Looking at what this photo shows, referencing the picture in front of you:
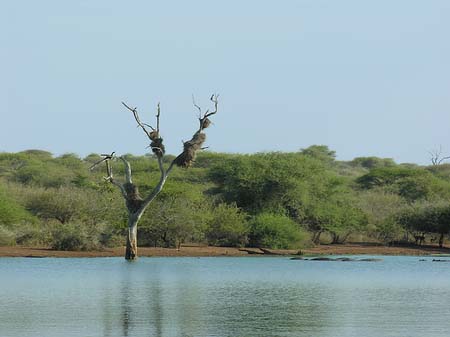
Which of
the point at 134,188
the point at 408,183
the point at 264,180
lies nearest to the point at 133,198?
the point at 134,188

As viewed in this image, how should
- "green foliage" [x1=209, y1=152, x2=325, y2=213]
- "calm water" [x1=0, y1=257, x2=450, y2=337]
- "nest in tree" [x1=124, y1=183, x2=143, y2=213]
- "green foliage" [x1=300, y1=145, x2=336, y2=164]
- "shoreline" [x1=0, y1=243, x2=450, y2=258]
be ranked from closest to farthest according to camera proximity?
"calm water" [x1=0, y1=257, x2=450, y2=337] < "nest in tree" [x1=124, y1=183, x2=143, y2=213] < "shoreline" [x1=0, y1=243, x2=450, y2=258] < "green foliage" [x1=209, y1=152, x2=325, y2=213] < "green foliage" [x1=300, y1=145, x2=336, y2=164]

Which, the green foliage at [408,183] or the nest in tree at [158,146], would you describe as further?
the green foliage at [408,183]

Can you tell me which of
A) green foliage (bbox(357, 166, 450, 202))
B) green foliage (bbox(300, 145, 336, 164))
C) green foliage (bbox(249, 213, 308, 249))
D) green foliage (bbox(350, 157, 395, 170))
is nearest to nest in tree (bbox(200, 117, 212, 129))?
green foliage (bbox(249, 213, 308, 249))

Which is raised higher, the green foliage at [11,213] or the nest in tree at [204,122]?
the nest in tree at [204,122]

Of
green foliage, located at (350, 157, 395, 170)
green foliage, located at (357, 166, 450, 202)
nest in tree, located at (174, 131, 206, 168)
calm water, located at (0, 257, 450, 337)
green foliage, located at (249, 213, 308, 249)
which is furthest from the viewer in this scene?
green foliage, located at (350, 157, 395, 170)

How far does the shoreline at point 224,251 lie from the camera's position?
49.8m

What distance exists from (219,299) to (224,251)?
26151mm

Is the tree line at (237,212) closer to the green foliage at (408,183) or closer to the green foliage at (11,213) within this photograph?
the green foliage at (11,213)

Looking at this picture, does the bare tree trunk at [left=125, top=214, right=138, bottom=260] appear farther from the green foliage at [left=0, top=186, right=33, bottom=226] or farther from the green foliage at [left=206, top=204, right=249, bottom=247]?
the green foliage at [left=206, top=204, right=249, bottom=247]

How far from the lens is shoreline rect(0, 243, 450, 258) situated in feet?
164

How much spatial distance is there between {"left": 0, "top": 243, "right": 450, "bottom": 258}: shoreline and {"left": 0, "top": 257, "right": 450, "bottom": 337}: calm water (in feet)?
8.98

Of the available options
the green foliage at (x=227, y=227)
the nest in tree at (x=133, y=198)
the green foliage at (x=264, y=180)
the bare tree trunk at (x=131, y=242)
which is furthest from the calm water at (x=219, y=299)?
the green foliage at (x=264, y=180)

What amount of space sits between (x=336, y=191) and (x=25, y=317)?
4475cm

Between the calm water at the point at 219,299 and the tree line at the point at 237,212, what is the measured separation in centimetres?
733
